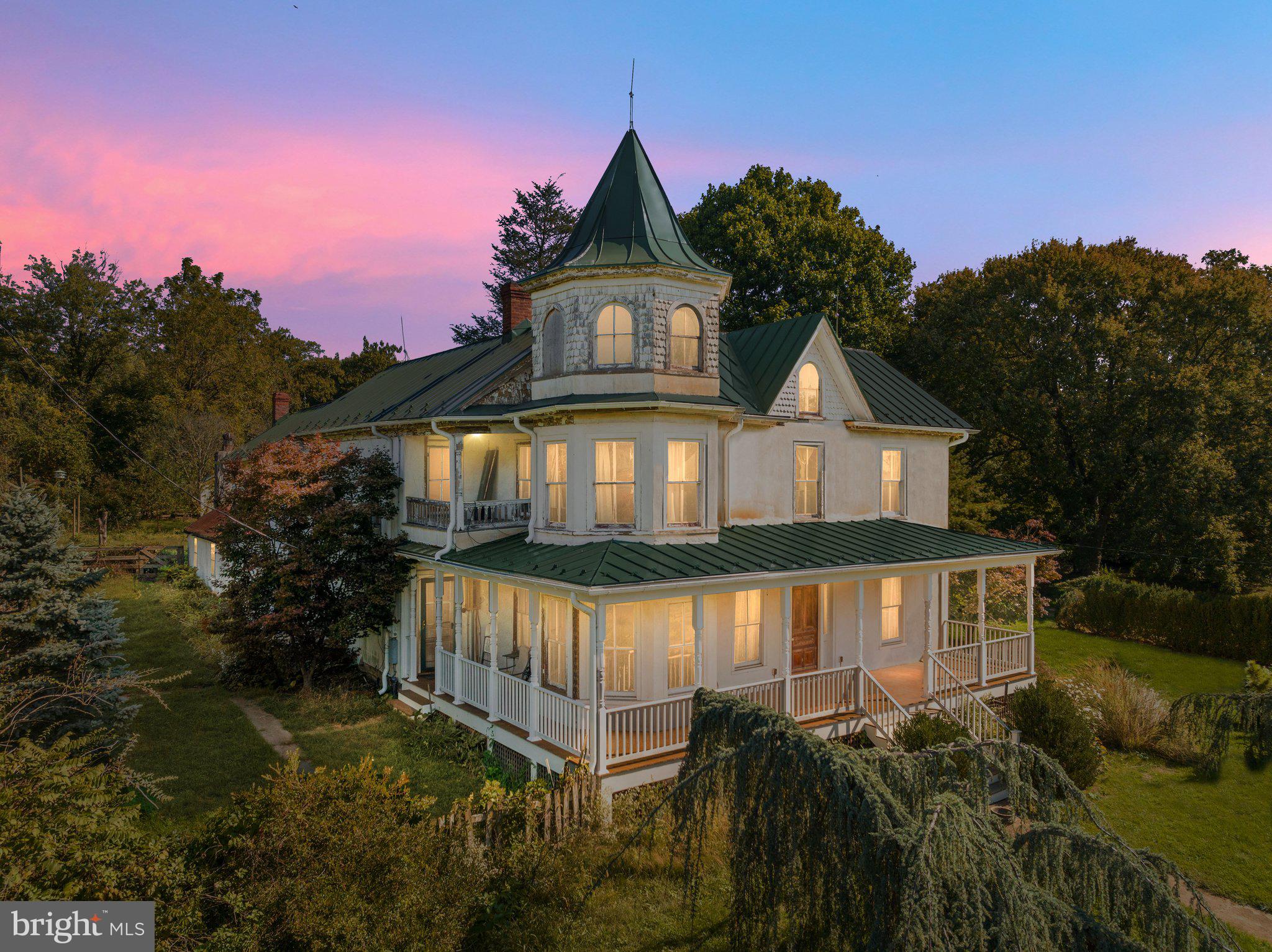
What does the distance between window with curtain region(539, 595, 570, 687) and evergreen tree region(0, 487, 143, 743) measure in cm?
716

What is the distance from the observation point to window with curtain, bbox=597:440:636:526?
14852 millimetres

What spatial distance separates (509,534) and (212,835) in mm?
9897

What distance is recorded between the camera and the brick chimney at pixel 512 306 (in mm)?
22172

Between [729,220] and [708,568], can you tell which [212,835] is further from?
[729,220]

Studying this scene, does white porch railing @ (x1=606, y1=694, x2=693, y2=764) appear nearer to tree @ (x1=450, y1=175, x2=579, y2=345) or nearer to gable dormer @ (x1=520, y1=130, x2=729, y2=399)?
gable dormer @ (x1=520, y1=130, x2=729, y2=399)

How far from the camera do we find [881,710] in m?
14.7

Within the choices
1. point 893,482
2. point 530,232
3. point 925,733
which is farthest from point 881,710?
point 530,232

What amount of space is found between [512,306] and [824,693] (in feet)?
47.5

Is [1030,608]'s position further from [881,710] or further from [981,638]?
[881,710]

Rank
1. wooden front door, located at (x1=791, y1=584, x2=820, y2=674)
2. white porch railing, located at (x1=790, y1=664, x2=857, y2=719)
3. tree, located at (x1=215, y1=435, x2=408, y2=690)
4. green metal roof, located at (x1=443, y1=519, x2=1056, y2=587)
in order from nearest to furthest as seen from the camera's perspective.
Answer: green metal roof, located at (x1=443, y1=519, x2=1056, y2=587) < white porch railing, located at (x1=790, y1=664, x2=857, y2=719) < wooden front door, located at (x1=791, y1=584, x2=820, y2=674) < tree, located at (x1=215, y1=435, x2=408, y2=690)

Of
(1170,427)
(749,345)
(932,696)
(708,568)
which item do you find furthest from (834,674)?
(1170,427)

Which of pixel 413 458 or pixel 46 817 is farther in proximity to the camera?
pixel 413 458

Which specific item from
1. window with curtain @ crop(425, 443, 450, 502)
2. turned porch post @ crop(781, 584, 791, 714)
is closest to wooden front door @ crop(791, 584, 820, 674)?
turned porch post @ crop(781, 584, 791, 714)

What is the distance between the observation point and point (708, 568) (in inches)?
520
